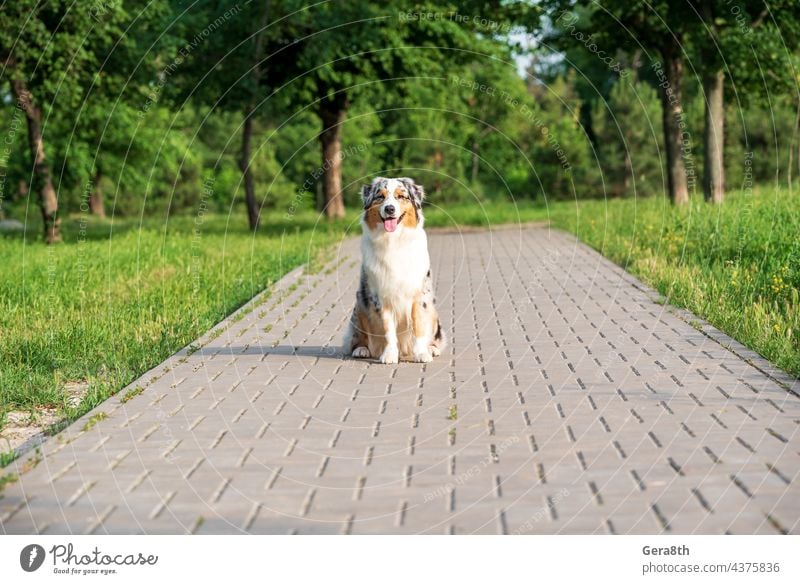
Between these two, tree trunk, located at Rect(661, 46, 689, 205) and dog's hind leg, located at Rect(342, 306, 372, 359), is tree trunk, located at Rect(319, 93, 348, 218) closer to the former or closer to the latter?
tree trunk, located at Rect(661, 46, 689, 205)

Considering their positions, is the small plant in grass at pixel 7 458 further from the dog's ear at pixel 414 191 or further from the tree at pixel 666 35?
the tree at pixel 666 35

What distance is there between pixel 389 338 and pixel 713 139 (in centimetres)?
2055

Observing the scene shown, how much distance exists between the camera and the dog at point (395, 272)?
9886 millimetres

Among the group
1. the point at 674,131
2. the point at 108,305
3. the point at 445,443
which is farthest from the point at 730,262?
the point at 674,131

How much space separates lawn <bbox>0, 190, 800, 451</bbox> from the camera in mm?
10195

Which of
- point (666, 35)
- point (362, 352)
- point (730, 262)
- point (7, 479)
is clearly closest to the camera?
point (7, 479)

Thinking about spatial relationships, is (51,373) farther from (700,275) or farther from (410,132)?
(410,132)

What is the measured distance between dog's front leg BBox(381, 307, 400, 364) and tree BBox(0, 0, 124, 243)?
16785 mm

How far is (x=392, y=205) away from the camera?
9773 mm

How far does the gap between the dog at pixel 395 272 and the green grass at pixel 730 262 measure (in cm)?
308

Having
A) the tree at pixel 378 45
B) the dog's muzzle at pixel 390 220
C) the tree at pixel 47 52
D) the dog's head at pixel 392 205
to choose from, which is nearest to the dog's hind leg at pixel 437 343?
the dog's head at pixel 392 205

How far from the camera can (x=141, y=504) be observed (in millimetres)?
5852

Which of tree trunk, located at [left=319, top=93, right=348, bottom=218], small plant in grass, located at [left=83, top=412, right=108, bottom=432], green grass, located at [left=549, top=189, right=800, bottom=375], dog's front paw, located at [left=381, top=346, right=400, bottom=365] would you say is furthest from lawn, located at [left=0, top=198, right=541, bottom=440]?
tree trunk, located at [left=319, top=93, right=348, bottom=218]

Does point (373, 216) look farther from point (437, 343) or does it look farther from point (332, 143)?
point (332, 143)
